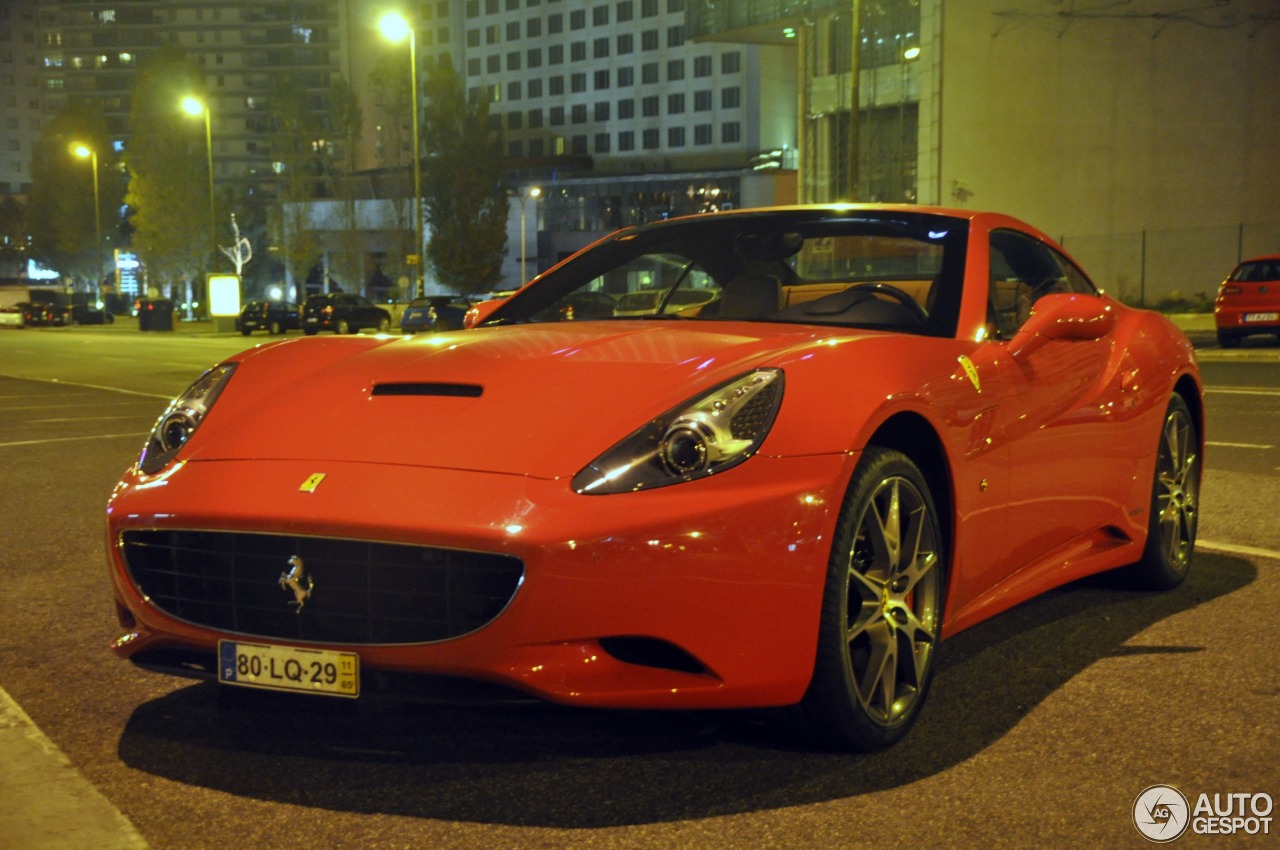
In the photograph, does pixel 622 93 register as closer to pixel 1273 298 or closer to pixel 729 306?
pixel 1273 298

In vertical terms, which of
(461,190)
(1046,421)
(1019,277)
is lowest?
(1046,421)

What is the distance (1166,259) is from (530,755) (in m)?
41.1

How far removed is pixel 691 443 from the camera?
3219 mm

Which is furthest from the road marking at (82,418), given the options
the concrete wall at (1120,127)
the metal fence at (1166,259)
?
the concrete wall at (1120,127)

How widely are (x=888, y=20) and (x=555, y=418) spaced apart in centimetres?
4287

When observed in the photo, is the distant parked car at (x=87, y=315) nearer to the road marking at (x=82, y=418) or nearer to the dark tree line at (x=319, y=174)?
the dark tree line at (x=319, y=174)

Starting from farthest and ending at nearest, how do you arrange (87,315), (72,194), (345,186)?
(72,194) < (345,186) < (87,315)

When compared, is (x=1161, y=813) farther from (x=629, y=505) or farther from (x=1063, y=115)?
(x=1063, y=115)

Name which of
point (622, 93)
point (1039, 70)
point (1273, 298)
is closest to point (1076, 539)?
point (1273, 298)

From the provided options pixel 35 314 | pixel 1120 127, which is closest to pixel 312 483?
pixel 1120 127

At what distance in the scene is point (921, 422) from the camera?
376 centimetres

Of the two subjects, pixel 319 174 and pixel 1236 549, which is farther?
pixel 319 174

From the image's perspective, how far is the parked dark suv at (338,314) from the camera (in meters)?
49.9

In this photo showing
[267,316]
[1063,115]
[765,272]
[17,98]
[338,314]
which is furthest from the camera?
[17,98]
